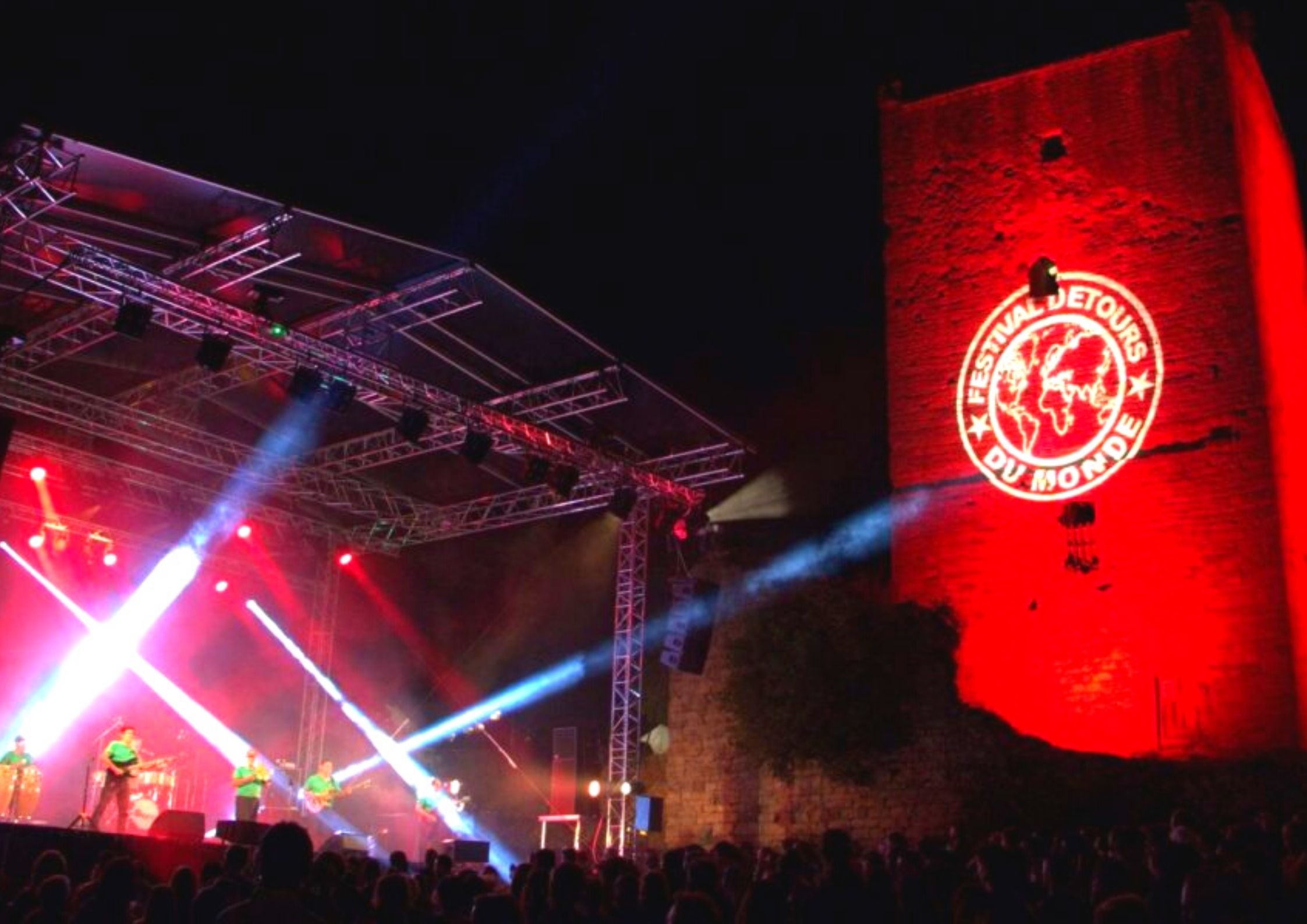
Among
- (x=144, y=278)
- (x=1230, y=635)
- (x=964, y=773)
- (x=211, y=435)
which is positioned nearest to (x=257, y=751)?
(x=211, y=435)

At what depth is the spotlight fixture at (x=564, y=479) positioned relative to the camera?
1658 centimetres

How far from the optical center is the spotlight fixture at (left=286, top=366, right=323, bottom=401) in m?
13.8

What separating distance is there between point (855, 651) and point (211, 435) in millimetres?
8931

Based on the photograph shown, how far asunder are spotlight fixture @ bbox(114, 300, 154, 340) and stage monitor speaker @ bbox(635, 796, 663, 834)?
7709 millimetres

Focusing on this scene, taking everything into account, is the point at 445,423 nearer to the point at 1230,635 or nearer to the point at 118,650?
the point at 118,650

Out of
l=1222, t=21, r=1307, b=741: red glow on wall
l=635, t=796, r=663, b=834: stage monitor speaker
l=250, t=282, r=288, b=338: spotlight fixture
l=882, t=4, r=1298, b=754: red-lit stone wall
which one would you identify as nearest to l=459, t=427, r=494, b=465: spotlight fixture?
l=250, t=282, r=288, b=338: spotlight fixture

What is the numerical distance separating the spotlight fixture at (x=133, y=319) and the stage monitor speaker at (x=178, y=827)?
4613 millimetres

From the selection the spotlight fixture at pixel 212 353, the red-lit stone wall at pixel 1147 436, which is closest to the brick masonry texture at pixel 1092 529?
the red-lit stone wall at pixel 1147 436

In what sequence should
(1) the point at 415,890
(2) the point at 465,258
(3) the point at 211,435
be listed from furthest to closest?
(3) the point at 211,435
(2) the point at 465,258
(1) the point at 415,890

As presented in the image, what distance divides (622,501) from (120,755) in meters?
6.79

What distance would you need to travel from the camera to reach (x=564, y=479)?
1658cm

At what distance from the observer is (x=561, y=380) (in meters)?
16.1

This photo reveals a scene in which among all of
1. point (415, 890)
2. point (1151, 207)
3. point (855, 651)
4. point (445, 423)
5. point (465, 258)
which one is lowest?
point (415, 890)

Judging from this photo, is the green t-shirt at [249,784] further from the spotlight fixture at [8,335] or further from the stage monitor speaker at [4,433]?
the stage monitor speaker at [4,433]
